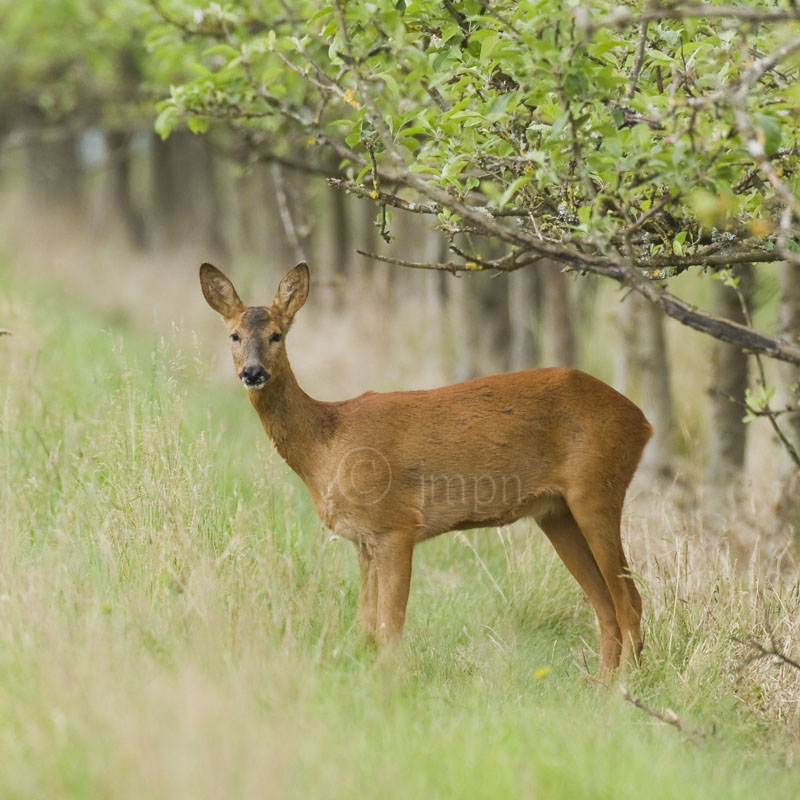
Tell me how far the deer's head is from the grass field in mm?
378

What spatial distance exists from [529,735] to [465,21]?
305cm

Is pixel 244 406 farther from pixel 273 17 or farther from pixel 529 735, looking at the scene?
pixel 529 735

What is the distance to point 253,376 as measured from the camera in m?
5.51

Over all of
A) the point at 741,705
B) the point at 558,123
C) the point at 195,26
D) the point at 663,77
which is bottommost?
the point at 741,705

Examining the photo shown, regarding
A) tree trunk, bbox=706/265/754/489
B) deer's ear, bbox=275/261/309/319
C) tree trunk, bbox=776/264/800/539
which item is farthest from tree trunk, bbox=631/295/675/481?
deer's ear, bbox=275/261/309/319

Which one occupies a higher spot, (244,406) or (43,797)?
(244,406)

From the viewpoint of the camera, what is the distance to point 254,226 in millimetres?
32750

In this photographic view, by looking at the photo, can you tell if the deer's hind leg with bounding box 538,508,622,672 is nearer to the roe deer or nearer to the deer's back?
the roe deer

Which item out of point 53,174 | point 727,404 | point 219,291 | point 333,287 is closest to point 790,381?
point 727,404

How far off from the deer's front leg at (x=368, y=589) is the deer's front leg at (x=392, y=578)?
0.10 meters

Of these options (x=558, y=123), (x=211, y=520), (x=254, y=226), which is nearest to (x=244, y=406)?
(x=211, y=520)

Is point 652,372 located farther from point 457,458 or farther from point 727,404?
point 457,458

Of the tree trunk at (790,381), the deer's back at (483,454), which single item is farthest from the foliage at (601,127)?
the tree trunk at (790,381)

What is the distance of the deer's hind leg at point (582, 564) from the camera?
5883 millimetres
